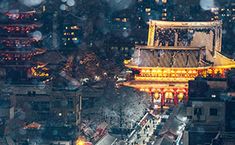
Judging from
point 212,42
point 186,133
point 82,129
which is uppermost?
point 212,42

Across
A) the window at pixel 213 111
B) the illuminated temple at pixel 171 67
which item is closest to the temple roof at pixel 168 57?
the illuminated temple at pixel 171 67

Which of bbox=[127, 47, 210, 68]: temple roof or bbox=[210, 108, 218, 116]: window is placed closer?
bbox=[210, 108, 218, 116]: window

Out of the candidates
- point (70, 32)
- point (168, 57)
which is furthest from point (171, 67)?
point (70, 32)

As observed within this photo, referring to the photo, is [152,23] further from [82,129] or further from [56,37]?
[56,37]

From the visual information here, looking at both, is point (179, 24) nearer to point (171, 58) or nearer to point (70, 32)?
point (171, 58)

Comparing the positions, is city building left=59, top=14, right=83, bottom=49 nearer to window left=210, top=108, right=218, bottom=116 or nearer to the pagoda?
the pagoda

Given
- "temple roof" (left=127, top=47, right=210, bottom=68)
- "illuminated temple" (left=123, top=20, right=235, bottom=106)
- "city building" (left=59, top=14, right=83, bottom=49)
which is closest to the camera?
"illuminated temple" (left=123, top=20, right=235, bottom=106)

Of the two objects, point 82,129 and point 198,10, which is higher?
point 198,10

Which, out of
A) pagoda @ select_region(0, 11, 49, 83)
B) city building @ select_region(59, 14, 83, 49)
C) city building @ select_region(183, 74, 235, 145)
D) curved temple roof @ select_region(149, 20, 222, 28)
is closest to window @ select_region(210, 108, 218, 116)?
city building @ select_region(183, 74, 235, 145)

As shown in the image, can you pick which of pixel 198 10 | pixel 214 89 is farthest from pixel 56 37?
pixel 214 89
